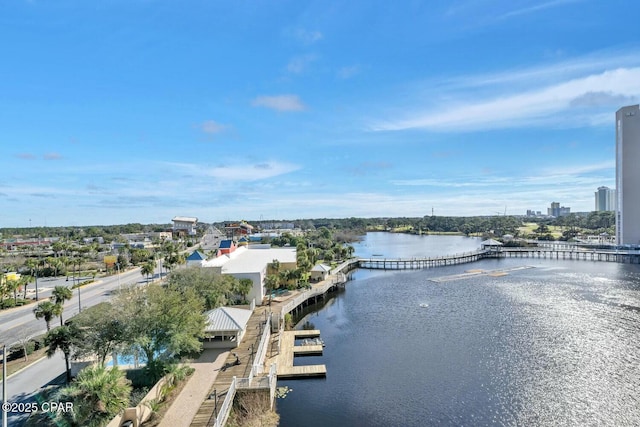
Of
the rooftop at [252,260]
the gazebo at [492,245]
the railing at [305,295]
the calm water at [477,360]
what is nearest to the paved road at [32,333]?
the rooftop at [252,260]

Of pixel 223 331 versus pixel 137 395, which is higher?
pixel 223 331

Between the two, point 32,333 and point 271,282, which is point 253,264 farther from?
point 32,333

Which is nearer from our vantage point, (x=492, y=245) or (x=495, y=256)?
(x=495, y=256)

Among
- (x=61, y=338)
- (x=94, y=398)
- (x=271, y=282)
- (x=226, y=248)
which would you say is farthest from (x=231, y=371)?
(x=226, y=248)

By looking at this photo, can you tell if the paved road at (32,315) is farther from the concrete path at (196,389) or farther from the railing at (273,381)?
the railing at (273,381)

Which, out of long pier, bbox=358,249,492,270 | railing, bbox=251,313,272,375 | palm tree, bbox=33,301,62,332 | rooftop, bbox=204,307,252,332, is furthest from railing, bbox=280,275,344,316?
long pier, bbox=358,249,492,270

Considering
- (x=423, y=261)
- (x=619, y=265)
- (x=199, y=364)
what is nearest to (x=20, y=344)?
(x=199, y=364)
